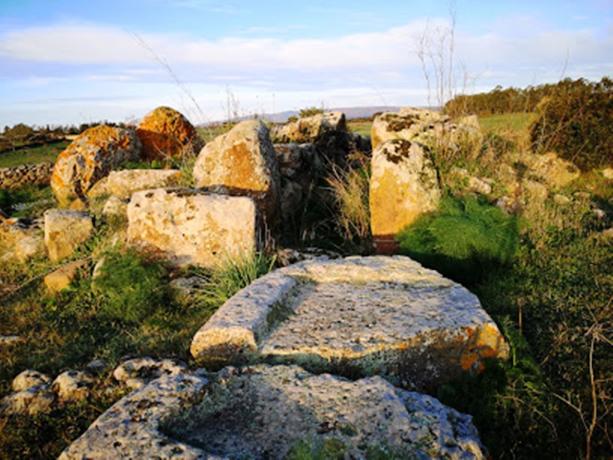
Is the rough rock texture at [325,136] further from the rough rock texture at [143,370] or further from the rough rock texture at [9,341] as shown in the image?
the rough rock texture at [143,370]

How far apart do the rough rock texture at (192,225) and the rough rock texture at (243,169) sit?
0.67 meters

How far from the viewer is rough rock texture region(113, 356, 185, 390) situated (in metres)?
4.00

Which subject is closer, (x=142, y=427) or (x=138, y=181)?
(x=142, y=427)

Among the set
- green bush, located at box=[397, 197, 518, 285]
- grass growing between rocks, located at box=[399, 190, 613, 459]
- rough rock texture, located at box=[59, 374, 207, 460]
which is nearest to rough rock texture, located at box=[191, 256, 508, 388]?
grass growing between rocks, located at box=[399, 190, 613, 459]

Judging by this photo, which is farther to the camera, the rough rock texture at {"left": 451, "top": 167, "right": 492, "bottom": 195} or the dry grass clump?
the dry grass clump

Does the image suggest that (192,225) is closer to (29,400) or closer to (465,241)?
(29,400)

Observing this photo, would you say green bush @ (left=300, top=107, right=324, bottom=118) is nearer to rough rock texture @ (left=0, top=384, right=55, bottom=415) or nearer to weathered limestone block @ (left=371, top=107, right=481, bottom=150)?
weathered limestone block @ (left=371, top=107, right=481, bottom=150)

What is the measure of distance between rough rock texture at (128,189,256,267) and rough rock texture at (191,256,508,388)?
161 centimetres

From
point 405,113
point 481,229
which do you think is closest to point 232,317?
point 481,229

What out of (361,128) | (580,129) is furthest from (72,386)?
(361,128)

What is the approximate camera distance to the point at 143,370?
4.10m

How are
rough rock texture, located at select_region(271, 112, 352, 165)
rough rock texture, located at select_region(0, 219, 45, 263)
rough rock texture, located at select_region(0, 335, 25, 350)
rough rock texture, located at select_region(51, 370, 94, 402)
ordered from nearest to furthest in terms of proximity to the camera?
rough rock texture, located at select_region(51, 370, 94, 402) < rough rock texture, located at select_region(0, 335, 25, 350) < rough rock texture, located at select_region(0, 219, 45, 263) < rough rock texture, located at select_region(271, 112, 352, 165)

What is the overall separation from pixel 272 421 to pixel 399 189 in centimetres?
447

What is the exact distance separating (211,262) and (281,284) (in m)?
1.85
